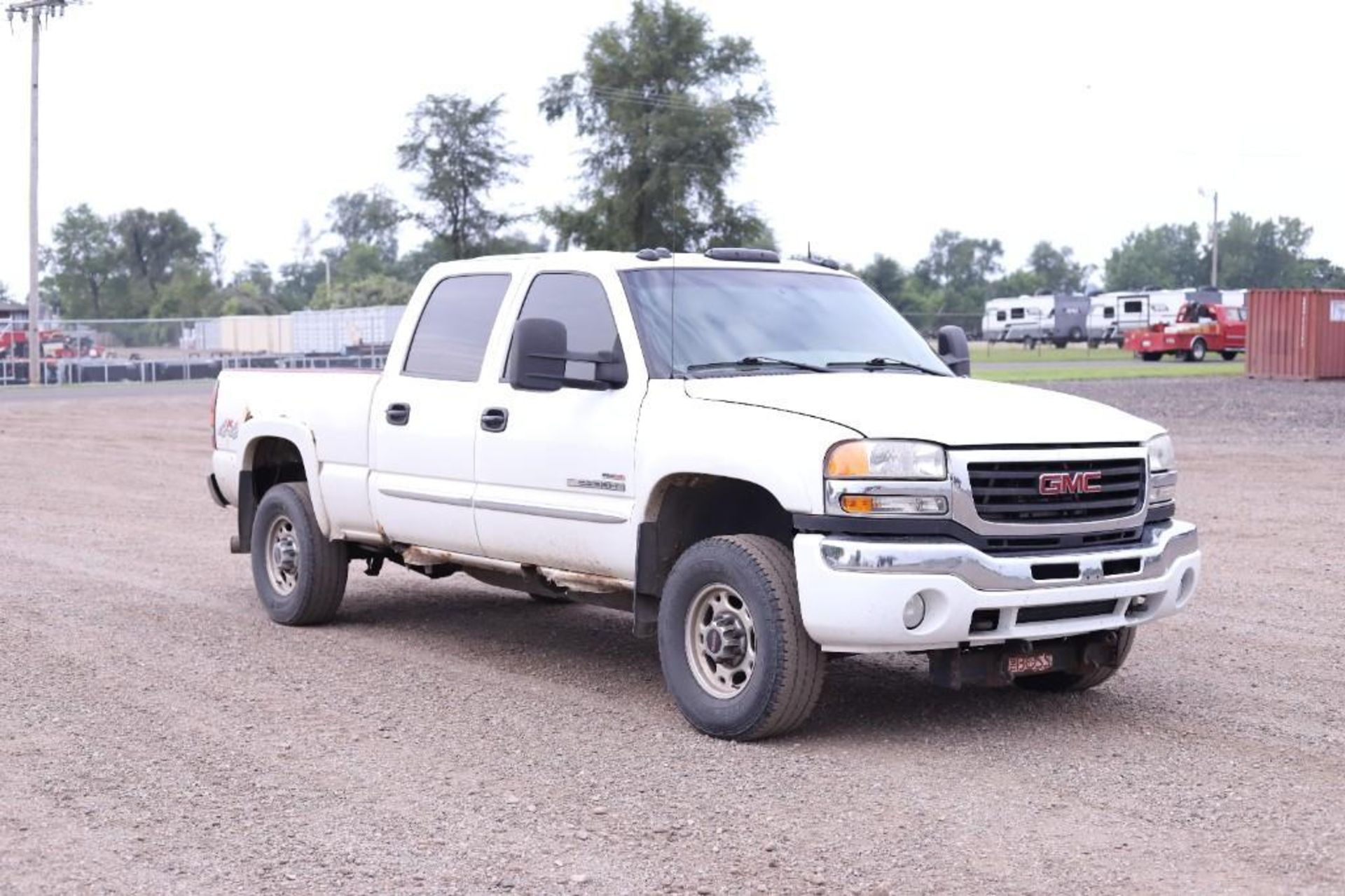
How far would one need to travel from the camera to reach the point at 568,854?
537cm

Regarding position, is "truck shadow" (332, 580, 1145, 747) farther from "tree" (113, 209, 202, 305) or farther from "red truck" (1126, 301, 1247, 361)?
"tree" (113, 209, 202, 305)

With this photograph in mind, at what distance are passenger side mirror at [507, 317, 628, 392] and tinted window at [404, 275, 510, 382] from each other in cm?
95

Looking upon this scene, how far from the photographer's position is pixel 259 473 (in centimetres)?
1038

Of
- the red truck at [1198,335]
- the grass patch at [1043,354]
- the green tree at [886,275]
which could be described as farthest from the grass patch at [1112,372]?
→ the green tree at [886,275]

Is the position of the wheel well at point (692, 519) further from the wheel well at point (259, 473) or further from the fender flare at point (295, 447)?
the wheel well at point (259, 473)

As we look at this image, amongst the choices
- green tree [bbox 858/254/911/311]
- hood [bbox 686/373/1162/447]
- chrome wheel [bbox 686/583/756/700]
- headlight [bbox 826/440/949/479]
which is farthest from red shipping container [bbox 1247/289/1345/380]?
green tree [bbox 858/254/911/311]

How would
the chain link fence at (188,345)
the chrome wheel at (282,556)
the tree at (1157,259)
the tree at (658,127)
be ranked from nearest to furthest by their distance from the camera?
the chrome wheel at (282,556) < the chain link fence at (188,345) < the tree at (658,127) < the tree at (1157,259)

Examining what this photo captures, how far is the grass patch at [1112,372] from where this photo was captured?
41.7 meters

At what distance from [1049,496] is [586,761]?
2038 mm

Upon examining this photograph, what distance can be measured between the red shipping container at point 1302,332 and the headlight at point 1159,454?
117ft

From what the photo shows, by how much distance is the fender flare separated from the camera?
30.8 feet

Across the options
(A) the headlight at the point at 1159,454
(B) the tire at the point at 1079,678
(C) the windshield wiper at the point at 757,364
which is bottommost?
(B) the tire at the point at 1079,678

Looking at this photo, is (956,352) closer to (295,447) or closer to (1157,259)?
(295,447)

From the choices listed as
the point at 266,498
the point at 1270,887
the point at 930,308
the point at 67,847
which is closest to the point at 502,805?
the point at 67,847
